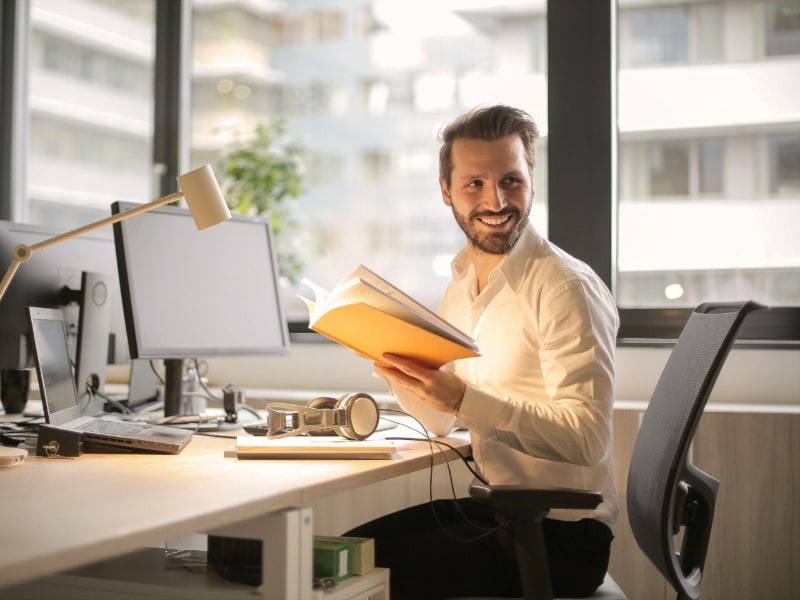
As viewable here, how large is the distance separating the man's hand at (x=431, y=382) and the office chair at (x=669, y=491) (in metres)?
0.20

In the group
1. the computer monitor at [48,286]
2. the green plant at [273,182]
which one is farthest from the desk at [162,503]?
the green plant at [273,182]

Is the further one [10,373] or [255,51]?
[255,51]

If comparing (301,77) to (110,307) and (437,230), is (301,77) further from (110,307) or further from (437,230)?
(110,307)

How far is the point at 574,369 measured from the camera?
173 cm

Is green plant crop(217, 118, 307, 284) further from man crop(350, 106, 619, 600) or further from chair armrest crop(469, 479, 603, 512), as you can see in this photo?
chair armrest crop(469, 479, 603, 512)

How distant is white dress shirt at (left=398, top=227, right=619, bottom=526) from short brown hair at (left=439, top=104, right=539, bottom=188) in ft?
0.76

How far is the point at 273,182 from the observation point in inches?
138

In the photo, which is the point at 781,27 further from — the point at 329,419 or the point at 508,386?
the point at 329,419

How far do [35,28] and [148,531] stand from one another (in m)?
3.64

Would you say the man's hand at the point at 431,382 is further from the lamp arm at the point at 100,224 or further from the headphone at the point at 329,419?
the lamp arm at the point at 100,224

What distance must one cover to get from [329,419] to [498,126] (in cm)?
75

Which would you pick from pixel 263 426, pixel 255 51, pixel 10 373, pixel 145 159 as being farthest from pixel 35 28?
pixel 263 426

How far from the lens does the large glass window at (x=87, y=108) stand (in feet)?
12.9

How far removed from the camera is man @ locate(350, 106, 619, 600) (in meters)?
1.71
